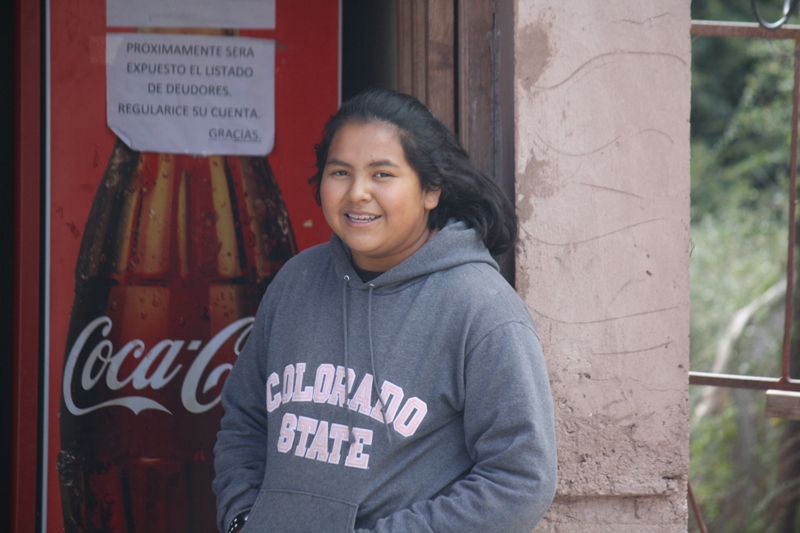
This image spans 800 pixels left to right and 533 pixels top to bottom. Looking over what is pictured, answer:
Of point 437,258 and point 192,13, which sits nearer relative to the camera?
point 437,258

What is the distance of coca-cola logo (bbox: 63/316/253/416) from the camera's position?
2.60 meters

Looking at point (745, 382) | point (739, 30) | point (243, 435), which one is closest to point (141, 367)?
point (243, 435)

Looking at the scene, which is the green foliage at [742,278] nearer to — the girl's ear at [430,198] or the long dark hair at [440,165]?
the long dark hair at [440,165]

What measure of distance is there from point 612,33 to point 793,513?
4.01m

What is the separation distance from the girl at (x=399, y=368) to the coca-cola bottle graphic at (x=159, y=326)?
81cm

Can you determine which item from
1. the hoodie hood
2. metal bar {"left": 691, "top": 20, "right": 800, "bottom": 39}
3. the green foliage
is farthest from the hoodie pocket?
the green foliage

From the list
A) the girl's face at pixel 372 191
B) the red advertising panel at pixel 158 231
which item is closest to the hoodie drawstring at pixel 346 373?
the girl's face at pixel 372 191

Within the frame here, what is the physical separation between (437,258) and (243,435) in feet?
2.12

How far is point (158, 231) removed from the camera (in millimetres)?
2674

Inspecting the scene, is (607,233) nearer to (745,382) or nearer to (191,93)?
(745,382)

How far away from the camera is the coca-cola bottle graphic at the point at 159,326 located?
2.61m

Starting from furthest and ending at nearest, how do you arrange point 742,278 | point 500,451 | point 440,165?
point 742,278 < point 440,165 < point 500,451

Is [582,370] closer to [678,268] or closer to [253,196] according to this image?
[678,268]

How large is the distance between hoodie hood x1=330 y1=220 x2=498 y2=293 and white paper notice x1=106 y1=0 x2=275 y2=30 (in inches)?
49.5
